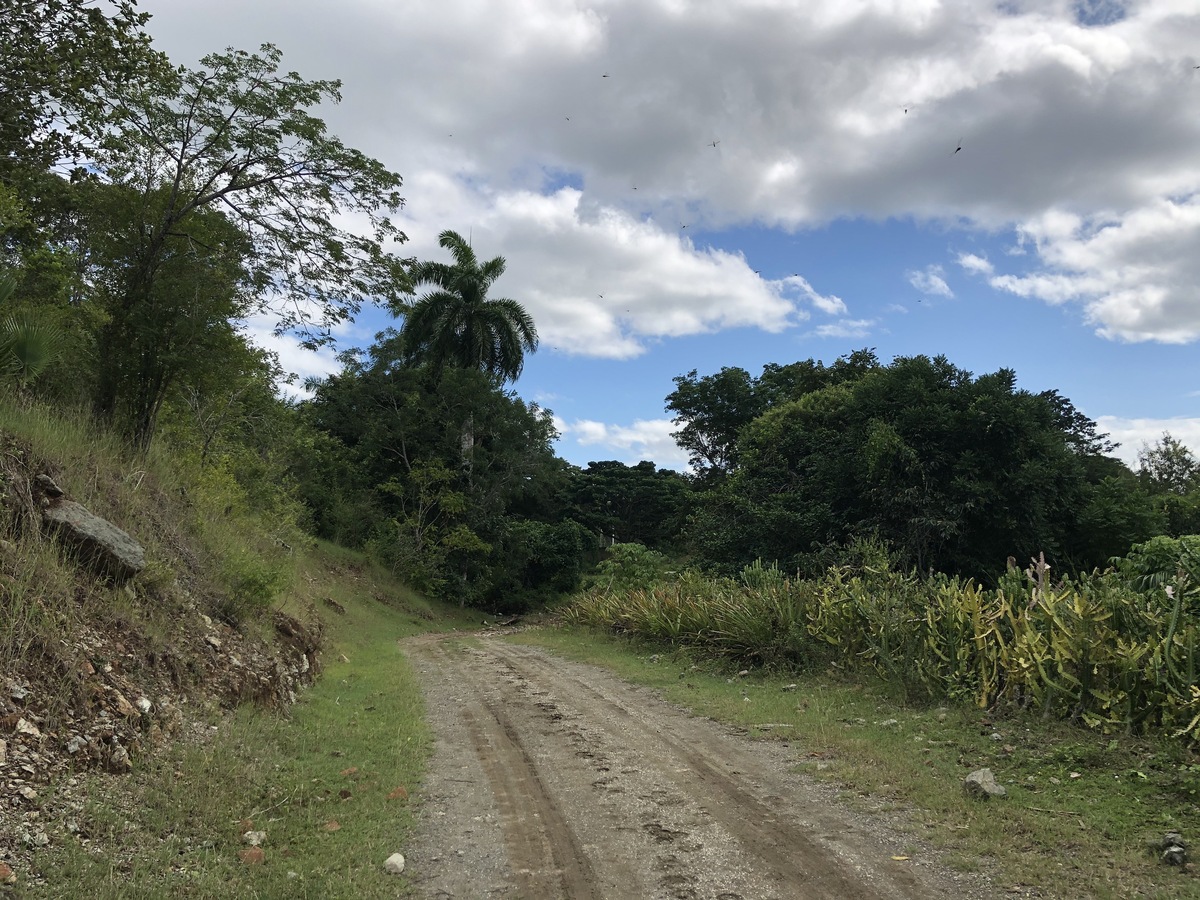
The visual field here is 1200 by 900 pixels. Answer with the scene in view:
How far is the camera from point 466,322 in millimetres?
37750

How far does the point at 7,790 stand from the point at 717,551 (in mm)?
22125

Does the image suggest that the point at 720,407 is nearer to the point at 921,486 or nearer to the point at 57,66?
the point at 921,486

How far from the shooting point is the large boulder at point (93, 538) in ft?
22.3

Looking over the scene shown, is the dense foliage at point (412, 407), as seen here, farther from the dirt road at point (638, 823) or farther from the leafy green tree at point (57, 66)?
the dirt road at point (638, 823)

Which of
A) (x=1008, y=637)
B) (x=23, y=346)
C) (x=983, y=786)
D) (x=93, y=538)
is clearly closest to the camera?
(x=983, y=786)

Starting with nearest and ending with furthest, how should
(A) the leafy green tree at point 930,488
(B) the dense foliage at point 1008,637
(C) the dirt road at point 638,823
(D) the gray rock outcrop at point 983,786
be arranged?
(C) the dirt road at point 638,823 → (D) the gray rock outcrop at point 983,786 → (B) the dense foliage at point 1008,637 → (A) the leafy green tree at point 930,488

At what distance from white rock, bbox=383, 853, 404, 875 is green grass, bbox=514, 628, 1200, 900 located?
11.3 feet

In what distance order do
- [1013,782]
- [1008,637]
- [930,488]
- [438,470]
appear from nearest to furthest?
[1013,782]
[1008,637]
[930,488]
[438,470]

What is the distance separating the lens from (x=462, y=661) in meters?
15.4

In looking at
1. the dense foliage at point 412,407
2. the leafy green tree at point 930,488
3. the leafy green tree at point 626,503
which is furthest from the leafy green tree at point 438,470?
the leafy green tree at point 930,488

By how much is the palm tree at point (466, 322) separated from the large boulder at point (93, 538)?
30.3 metres

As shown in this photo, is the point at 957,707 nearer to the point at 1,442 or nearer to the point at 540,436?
the point at 1,442

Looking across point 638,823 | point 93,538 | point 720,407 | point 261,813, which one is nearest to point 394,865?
point 261,813

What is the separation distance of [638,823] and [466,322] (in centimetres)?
3460
